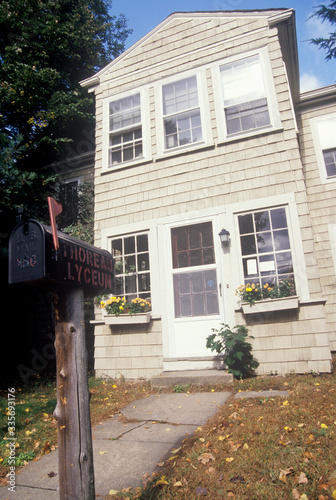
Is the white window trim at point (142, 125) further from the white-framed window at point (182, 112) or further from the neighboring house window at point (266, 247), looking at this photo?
the neighboring house window at point (266, 247)

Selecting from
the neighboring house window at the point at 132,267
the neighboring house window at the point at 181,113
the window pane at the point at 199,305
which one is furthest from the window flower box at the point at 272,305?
the neighboring house window at the point at 181,113

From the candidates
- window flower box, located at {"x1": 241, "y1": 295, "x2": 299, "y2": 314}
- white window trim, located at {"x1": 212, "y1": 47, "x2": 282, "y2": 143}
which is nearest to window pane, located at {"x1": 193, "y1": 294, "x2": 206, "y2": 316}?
window flower box, located at {"x1": 241, "y1": 295, "x2": 299, "y2": 314}

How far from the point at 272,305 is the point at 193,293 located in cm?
148

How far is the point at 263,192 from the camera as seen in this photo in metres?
5.91

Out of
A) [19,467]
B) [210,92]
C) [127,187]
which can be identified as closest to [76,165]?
[127,187]

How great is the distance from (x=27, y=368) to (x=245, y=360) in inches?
247

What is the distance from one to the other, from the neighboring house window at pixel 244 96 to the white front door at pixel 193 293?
209cm

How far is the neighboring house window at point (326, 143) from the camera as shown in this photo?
26.0ft

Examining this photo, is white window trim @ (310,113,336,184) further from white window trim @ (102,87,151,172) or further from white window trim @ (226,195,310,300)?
white window trim @ (102,87,151,172)

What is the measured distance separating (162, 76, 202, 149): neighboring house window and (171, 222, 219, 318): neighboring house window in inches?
76.2

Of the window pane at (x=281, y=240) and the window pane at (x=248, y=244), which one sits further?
the window pane at (x=248, y=244)

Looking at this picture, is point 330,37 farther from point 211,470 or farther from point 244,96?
point 211,470

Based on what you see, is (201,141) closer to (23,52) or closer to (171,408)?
(171,408)

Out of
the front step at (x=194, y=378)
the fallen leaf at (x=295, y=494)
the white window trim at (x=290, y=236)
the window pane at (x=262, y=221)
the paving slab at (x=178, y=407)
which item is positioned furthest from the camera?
the window pane at (x=262, y=221)
